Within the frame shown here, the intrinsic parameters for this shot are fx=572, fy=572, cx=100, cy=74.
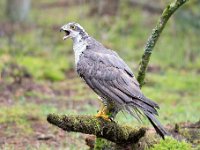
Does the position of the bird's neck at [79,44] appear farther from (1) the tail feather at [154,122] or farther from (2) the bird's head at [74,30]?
(1) the tail feather at [154,122]

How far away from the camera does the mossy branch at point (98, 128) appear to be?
21.7 ft

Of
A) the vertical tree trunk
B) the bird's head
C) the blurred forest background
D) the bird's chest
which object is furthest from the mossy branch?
the vertical tree trunk

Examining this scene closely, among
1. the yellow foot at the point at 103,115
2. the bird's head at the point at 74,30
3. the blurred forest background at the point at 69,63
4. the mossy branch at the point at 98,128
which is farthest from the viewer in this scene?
the blurred forest background at the point at 69,63

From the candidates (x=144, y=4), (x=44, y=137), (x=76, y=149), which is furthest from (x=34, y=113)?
(x=144, y=4)

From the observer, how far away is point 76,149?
9.16m

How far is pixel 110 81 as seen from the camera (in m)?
7.10

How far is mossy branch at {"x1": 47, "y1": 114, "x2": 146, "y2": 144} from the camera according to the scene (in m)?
6.62

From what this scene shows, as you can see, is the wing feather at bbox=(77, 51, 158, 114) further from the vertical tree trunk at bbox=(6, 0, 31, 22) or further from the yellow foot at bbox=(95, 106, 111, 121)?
the vertical tree trunk at bbox=(6, 0, 31, 22)

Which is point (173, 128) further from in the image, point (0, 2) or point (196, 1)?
point (0, 2)

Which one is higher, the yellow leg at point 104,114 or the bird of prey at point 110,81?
the bird of prey at point 110,81

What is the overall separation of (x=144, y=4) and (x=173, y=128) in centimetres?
2110

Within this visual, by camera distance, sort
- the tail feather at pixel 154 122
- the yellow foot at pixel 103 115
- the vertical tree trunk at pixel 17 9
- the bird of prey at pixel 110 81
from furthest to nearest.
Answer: the vertical tree trunk at pixel 17 9, the yellow foot at pixel 103 115, the bird of prey at pixel 110 81, the tail feather at pixel 154 122

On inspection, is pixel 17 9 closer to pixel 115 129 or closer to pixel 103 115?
pixel 103 115

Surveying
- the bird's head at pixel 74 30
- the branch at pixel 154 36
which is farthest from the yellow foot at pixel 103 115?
the bird's head at pixel 74 30
